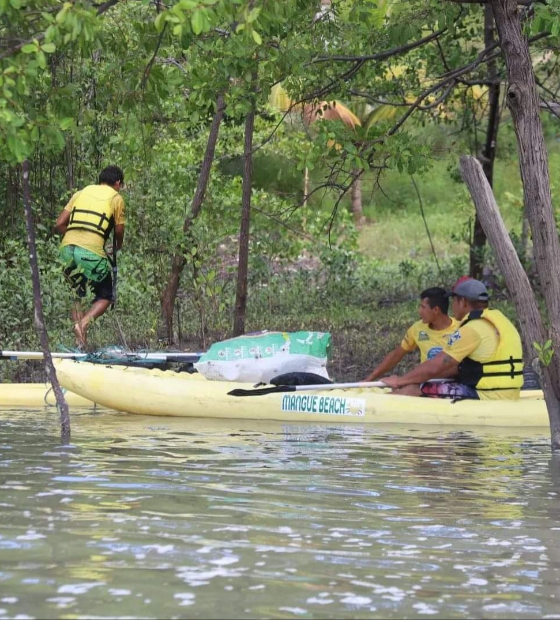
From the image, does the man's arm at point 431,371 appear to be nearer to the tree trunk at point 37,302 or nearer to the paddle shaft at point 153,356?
the paddle shaft at point 153,356

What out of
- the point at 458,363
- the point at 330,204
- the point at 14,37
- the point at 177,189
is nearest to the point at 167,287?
the point at 177,189

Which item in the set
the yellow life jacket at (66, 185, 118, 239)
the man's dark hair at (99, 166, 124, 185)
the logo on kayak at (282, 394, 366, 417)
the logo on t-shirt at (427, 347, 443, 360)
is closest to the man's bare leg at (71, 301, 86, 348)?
the yellow life jacket at (66, 185, 118, 239)

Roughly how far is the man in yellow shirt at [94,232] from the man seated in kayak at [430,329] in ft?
9.90

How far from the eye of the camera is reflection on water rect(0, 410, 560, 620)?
14.4 feet

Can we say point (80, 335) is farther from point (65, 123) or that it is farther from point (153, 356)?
point (65, 123)

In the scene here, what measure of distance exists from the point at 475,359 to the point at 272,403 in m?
1.57

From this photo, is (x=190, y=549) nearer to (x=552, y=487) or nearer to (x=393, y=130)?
(x=552, y=487)

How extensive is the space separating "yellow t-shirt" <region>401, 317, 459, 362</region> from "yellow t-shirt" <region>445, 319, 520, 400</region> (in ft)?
1.87

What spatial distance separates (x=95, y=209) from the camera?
11.7 metres

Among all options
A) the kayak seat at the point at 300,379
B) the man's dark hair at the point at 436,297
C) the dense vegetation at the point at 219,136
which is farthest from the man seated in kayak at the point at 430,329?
the dense vegetation at the point at 219,136

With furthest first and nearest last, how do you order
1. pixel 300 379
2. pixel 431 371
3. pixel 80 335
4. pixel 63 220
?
pixel 63 220 < pixel 80 335 < pixel 300 379 < pixel 431 371

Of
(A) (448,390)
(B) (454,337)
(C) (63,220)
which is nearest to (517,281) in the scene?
(B) (454,337)

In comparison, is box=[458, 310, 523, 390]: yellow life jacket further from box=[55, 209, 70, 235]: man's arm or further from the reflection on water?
box=[55, 209, 70, 235]: man's arm

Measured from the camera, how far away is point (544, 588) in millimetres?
4633
